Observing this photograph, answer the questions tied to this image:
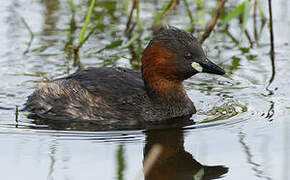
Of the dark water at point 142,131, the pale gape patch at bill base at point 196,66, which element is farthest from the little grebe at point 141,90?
the dark water at point 142,131

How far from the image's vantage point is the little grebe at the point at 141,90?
304 inches

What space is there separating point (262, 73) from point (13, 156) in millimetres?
4350

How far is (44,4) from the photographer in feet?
41.8

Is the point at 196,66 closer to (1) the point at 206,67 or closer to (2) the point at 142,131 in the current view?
(1) the point at 206,67

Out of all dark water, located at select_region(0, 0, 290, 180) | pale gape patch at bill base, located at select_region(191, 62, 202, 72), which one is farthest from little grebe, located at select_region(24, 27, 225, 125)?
dark water, located at select_region(0, 0, 290, 180)

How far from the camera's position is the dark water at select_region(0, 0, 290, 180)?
20.7 feet

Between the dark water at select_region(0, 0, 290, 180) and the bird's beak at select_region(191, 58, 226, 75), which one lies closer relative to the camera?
the dark water at select_region(0, 0, 290, 180)

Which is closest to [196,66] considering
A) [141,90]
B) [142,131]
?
[141,90]

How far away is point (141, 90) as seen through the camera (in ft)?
25.8

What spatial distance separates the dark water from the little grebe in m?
0.35

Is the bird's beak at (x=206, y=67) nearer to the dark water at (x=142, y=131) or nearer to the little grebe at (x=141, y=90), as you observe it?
the little grebe at (x=141, y=90)

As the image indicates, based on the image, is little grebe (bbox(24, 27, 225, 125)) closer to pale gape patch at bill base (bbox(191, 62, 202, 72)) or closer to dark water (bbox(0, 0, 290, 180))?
pale gape patch at bill base (bbox(191, 62, 202, 72))

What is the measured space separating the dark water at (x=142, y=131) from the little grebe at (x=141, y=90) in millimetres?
348

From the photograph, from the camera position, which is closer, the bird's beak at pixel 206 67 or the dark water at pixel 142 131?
the dark water at pixel 142 131
